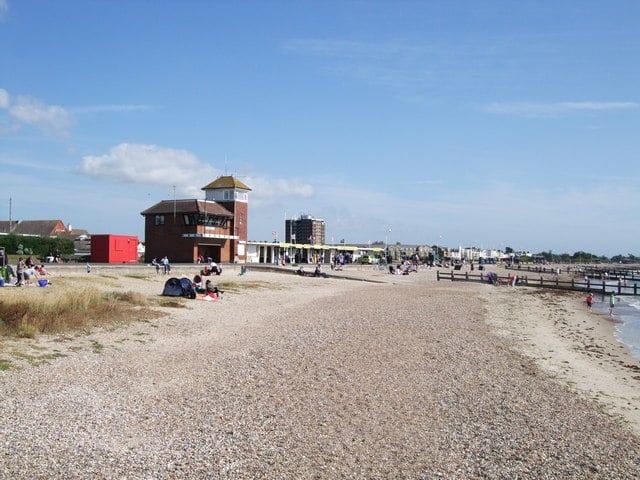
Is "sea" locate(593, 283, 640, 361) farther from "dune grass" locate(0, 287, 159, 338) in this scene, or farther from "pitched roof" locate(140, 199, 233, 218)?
"pitched roof" locate(140, 199, 233, 218)

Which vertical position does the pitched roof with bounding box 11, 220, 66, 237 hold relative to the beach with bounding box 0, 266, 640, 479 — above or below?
above

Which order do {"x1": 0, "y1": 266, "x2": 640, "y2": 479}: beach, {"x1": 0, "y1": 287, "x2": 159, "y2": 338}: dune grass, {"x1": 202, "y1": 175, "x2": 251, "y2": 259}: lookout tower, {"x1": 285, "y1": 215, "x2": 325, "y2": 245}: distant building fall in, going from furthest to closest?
{"x1": 285, "y1": 215, "x2": 325, "y2": 245}: distant building, {"x1": 202, "y1": 175, "x2": 251, "y2": 259}: lookout tower, {"x1": 0, "y1": 287, "x2": 159, "y2": 338}: dune grass, {"x1": 0, "y1": 266, "x2": 640, "y2": 479}: beach

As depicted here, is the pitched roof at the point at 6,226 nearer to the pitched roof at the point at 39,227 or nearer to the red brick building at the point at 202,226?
the pitched roof at the point at 39,227

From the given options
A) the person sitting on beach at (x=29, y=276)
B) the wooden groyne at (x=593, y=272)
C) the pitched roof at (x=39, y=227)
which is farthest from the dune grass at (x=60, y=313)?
the wooden groyne at (x=593, y=272)

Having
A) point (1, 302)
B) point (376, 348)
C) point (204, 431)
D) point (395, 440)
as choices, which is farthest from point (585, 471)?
point (1, 302)

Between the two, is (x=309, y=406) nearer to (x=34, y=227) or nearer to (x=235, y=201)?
(x=235, y=201)

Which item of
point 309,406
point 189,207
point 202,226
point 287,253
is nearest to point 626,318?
point 309,406

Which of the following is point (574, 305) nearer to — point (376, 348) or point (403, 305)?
point (403, 305)

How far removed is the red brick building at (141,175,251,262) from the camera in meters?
54.6

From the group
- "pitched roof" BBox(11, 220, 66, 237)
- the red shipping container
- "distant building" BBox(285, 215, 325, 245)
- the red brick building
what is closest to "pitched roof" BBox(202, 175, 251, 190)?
the red brick building

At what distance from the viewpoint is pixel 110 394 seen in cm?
1010

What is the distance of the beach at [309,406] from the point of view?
7.70 metres

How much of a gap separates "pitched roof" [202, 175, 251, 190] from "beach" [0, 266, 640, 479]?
41149mm

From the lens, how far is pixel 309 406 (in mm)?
10398
